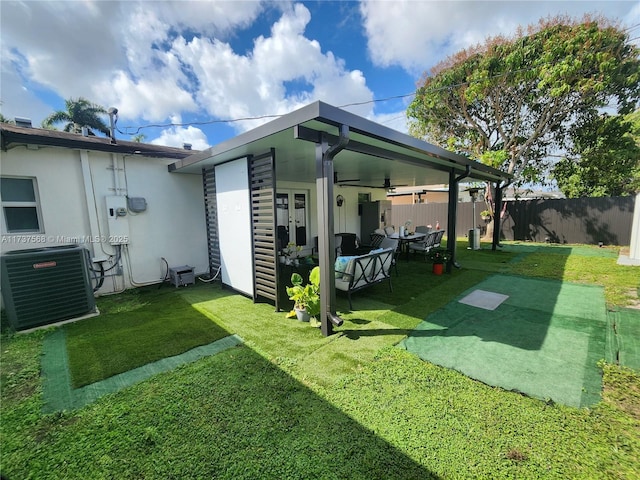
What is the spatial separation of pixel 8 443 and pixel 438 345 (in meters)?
3.84

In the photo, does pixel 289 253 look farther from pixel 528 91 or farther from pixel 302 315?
pixel 528 91

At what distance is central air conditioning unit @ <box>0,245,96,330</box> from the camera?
3.53m

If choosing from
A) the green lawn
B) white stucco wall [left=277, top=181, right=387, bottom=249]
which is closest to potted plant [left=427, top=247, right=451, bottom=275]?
the green lawn

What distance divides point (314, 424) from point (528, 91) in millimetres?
13300

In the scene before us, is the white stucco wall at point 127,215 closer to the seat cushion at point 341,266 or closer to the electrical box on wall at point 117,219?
the electrical box on wall at point 117,219

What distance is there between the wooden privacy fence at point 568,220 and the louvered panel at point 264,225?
40.1 feet

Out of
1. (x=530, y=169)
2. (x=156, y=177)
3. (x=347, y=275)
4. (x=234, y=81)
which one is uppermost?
(x=234, y=81)

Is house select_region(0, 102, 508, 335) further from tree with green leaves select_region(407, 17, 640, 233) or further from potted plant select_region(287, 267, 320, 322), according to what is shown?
tree with green leaves select_region(407, 17, 640, 233)

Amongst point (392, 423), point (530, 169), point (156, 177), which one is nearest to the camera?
point (392, 423)

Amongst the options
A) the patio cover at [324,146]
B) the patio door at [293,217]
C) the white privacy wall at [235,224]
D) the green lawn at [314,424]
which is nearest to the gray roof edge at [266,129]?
the patio cover at [324,146]

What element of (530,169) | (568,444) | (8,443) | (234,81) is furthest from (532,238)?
(8,443)

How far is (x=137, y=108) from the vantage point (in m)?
9.13

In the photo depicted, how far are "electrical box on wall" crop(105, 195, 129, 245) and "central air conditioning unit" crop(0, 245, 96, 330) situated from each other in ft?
3.75

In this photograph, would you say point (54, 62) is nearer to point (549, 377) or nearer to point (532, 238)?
point (549, 377)
